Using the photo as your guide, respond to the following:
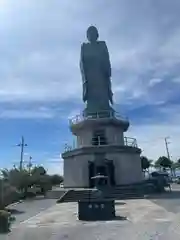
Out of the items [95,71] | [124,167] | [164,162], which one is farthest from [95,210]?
[164,162]

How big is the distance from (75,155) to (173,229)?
83.4 ft

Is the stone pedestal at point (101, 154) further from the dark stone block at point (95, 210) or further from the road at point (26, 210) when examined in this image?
the dark stone block at point (95, 210)

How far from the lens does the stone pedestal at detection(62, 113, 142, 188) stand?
37281mm

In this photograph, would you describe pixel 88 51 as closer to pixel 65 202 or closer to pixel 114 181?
pixel 114 181

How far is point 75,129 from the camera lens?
42.5 meters

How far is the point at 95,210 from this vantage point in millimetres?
17359

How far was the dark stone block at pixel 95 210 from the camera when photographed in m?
17.2

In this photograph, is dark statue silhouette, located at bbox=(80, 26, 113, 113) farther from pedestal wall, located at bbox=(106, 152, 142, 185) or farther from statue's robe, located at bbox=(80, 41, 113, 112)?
pedestal wall, located at bbox=(106, 152, 142, 185)

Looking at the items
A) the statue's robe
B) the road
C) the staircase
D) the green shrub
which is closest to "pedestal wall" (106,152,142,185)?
the staircase

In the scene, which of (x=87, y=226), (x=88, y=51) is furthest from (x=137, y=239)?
(x=88, y=51)

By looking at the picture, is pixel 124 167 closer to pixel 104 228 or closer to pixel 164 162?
pixel 104 228

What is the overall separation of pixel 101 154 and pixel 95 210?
2009cm

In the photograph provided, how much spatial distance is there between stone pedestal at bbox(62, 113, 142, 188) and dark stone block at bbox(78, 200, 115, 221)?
18494 mm

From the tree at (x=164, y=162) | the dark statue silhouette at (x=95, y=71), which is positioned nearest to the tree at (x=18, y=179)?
the dark statue silhouette at (x=95, y=71)
